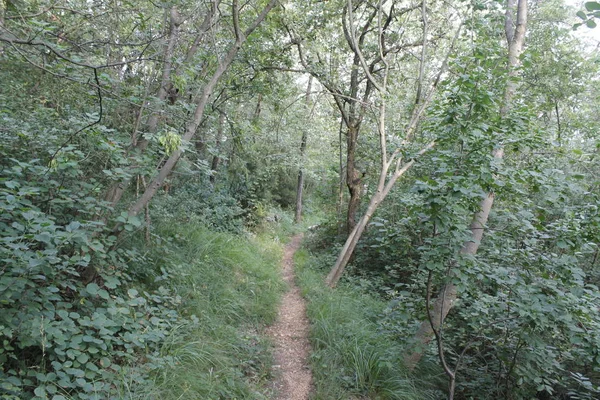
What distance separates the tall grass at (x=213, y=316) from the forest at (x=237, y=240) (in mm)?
31

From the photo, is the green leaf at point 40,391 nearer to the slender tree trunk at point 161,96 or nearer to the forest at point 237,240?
the forest at point 237,240

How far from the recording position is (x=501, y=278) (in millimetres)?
3156

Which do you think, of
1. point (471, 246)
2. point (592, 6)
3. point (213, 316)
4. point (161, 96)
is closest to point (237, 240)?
point (213, 316)

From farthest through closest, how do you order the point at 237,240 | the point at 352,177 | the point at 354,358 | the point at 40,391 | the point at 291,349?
the point at 352,177 < the point at 237,240 < the point at 291,349 < the point at 354,358 < the point at 40,391

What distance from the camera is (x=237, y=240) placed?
314 inches

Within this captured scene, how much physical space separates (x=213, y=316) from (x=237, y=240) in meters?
3.56

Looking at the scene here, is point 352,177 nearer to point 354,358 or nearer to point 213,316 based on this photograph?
point 354,358

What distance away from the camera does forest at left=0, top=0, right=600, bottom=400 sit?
2.69 meters

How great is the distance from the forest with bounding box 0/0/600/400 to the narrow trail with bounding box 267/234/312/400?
0.52ft

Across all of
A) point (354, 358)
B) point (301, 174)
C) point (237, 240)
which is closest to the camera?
point (354, 358)

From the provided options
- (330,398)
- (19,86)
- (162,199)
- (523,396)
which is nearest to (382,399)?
(330,398)

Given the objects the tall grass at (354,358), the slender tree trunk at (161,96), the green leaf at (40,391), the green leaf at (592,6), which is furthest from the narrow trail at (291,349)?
the green leaf at (592,6)

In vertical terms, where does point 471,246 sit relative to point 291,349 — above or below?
above

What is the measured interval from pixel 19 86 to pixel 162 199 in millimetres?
2646
